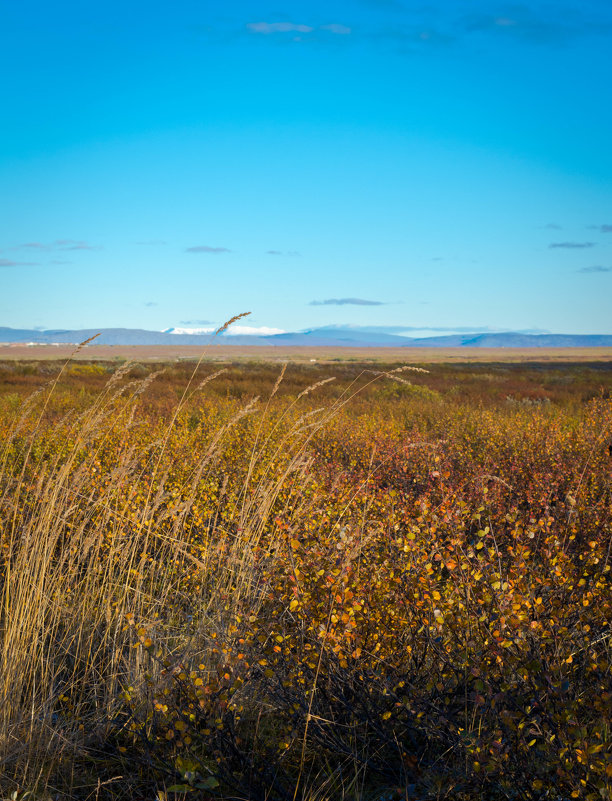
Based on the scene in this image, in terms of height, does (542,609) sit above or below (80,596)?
above

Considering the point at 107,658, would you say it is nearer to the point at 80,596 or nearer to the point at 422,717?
the point at 80,596

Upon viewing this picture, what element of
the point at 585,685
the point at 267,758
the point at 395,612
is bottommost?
the point at 267,758

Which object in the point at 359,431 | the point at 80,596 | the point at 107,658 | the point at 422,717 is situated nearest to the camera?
the point at 422,717

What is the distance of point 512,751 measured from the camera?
2158mm

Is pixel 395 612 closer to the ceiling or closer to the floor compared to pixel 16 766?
closer to the ceiling

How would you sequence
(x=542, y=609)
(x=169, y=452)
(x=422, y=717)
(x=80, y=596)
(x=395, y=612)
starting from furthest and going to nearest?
(x=169, y=452), (x=80, y=596), (x=395, y=612), (x=542, y=609), (x=422, y=717)

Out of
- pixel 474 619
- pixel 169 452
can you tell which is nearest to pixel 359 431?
pixel 169 452

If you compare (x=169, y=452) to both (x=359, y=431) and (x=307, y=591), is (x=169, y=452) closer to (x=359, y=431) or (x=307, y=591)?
(x=359, y=431)

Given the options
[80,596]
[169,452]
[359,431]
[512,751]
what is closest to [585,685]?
[512,751]

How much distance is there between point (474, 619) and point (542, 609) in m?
0.28

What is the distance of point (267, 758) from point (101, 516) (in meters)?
2.13

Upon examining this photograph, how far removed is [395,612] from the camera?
2.84 metres

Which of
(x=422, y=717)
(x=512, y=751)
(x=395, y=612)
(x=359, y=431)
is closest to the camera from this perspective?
(x=512, y=751)

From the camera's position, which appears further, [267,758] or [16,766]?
[267,758]
